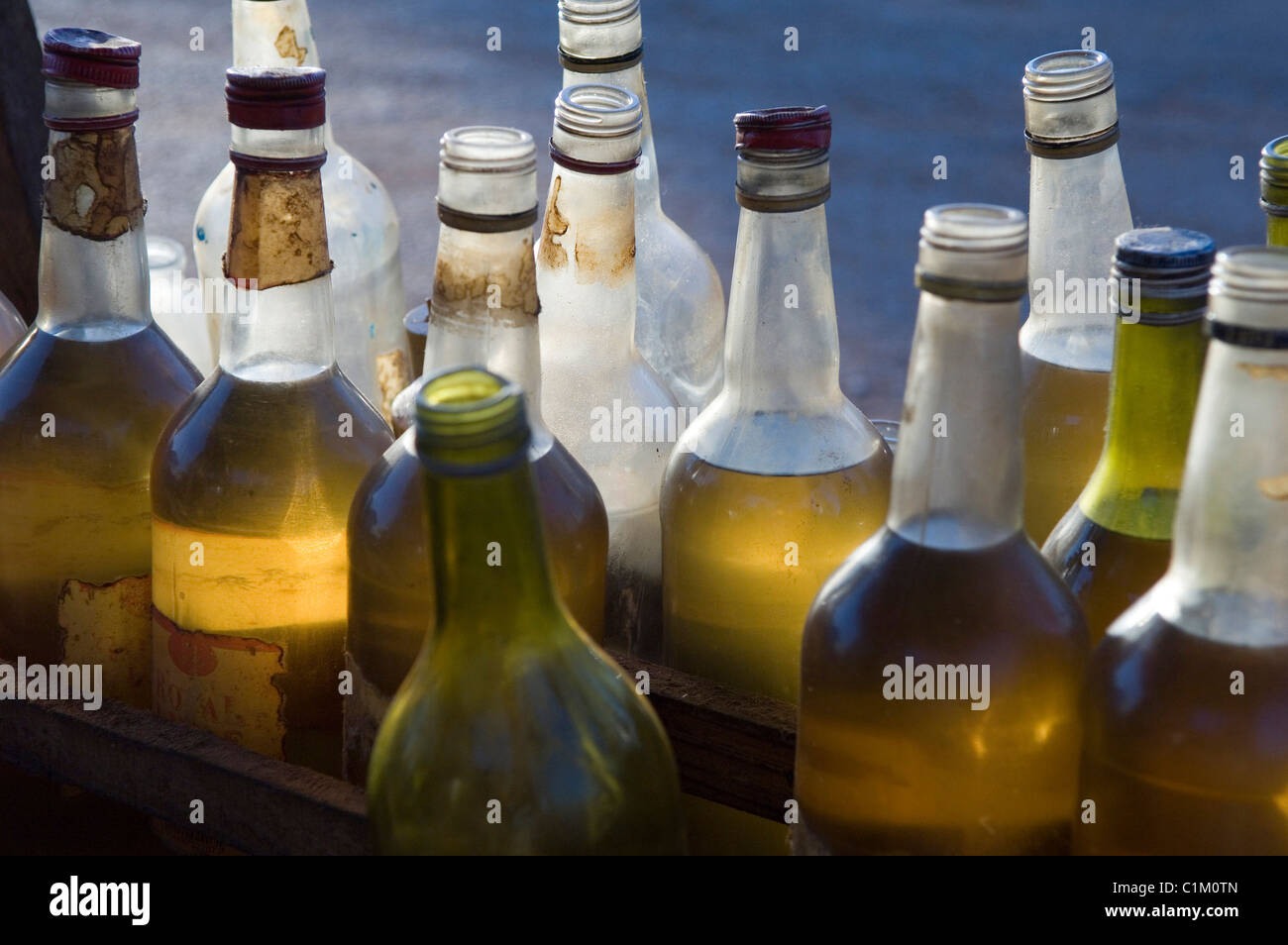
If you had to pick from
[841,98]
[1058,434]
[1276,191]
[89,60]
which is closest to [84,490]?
[89,60]

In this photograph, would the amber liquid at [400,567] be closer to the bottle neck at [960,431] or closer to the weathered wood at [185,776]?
the weathered wood at [185,776]

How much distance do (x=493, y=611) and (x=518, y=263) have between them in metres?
0.24

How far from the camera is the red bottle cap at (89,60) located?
944mm

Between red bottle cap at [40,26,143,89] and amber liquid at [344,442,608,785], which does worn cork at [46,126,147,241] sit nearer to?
red bottle cap at [40,26,143,89]

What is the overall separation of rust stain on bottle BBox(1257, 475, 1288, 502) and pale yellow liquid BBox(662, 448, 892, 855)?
0.98 feet

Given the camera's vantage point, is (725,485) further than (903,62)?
No

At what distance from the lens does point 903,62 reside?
5844mm

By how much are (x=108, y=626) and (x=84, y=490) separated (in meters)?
0.09

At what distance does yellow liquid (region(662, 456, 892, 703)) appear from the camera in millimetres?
952

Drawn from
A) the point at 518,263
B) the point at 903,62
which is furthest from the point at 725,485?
the point at 903,62

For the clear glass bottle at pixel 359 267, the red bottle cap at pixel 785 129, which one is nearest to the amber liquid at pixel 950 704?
the red bottle cap at pixel 785 129

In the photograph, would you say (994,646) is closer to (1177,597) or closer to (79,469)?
(1177,597)
